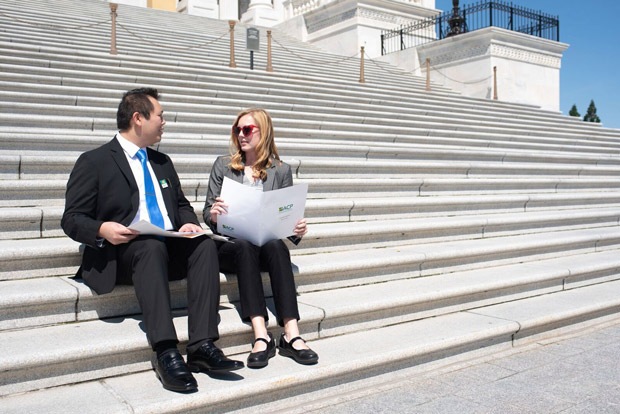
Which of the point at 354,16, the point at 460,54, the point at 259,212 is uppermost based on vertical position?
the point at 354,16

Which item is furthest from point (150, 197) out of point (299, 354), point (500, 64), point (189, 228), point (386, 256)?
point (500, 64)

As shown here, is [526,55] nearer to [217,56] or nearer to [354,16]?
[354,16]

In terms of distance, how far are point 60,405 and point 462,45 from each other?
15.7m

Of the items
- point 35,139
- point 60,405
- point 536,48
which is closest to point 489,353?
point 60,405

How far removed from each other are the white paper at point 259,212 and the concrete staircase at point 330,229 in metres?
0.45

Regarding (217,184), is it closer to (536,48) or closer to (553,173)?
(553,173)

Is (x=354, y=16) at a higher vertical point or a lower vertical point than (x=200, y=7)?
lower

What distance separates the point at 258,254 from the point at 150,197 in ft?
2.56

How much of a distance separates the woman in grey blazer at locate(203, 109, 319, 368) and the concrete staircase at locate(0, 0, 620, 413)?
0.13m

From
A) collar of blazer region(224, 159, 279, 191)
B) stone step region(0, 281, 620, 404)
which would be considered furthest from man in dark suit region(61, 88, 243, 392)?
collar of blazer region(224, 159, 279, 191)

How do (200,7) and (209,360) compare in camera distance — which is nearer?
(209,360)

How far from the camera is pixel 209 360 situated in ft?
10.8

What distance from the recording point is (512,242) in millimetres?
6184

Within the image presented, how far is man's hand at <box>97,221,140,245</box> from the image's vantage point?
3.43m
